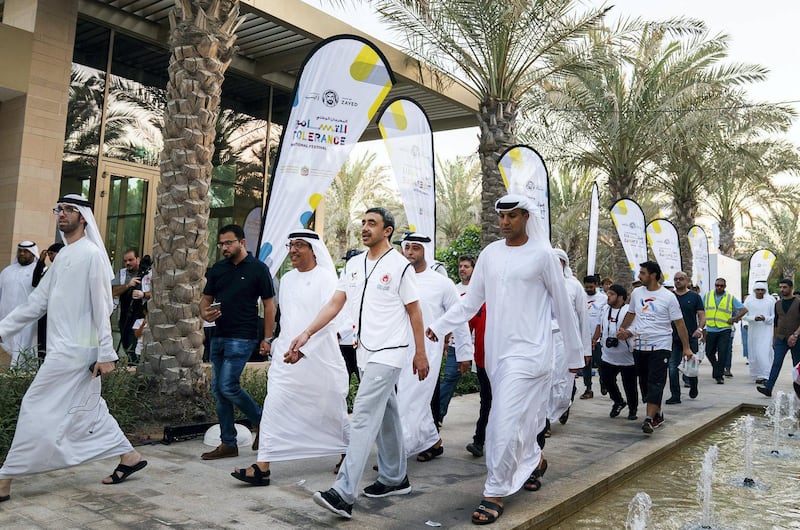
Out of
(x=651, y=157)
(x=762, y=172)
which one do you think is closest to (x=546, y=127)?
(x=651, y=157)

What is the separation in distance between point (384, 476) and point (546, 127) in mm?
15673

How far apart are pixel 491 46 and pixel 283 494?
35.5 ft

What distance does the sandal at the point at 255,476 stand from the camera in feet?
15.0

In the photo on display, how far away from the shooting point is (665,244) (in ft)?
51.7

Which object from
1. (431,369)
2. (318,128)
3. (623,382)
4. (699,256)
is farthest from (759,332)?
(318,128)

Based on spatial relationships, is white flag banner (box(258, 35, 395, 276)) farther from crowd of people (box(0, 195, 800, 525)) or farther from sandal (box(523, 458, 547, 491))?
sandal (box(523, 458, 547, 491))

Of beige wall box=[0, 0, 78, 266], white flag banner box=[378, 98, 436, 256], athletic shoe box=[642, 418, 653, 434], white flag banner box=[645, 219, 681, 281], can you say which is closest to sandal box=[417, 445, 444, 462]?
athletic shoe box=[642, 418, 653, 434]

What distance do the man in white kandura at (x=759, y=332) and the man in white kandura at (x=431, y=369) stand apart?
→ 852 centimetres

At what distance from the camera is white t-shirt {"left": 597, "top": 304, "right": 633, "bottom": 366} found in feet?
26.9

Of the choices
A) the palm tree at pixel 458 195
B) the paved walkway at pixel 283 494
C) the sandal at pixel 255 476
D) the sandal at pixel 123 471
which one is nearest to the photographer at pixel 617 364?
the paved walkway at pixel 283 494

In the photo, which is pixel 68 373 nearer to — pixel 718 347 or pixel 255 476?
pixel 255 476

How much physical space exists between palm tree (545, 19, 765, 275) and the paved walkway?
12.6m

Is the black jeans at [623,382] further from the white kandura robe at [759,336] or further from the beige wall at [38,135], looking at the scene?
the beige wall at [38,135]

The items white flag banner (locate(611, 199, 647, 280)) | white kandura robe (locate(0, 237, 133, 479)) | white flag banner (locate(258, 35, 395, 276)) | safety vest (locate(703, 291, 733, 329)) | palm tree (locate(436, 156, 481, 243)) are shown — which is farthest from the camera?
palm tree (locate(436, 156, 481, 243))
